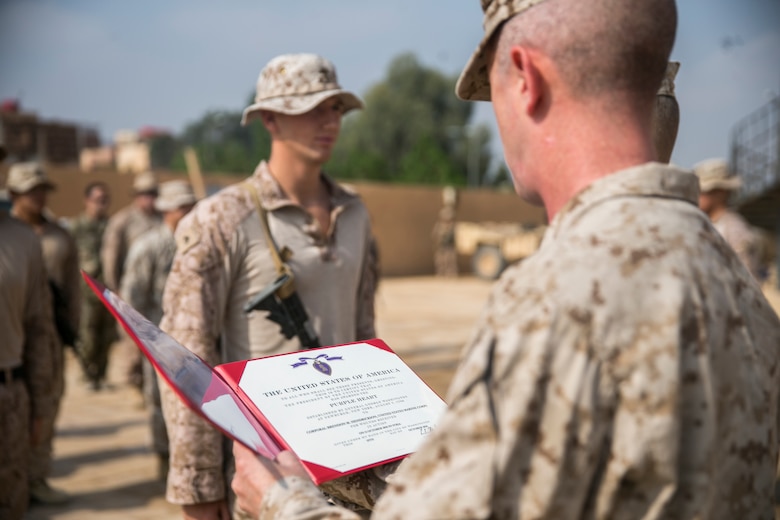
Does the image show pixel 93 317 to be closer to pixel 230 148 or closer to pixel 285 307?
pixel 285 307

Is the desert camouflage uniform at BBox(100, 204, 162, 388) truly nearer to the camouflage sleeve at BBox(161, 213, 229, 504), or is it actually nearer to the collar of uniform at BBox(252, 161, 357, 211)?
the collar of uniform at BBox(252, 161, 357, 211)

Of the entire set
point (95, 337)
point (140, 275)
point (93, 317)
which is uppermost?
point (140, 275)

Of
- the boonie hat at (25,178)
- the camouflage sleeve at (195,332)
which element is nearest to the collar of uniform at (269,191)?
the camouflage sleeve at (195,332)

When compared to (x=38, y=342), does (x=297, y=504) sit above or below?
above

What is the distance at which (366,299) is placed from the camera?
2963 millimetres

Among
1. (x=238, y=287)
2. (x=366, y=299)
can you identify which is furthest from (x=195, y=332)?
(x=366, y=299)

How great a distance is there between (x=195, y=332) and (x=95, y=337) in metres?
6.06

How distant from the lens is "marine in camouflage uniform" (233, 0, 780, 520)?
3.18ft

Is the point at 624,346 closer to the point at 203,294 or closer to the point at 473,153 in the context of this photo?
the point at 203,294

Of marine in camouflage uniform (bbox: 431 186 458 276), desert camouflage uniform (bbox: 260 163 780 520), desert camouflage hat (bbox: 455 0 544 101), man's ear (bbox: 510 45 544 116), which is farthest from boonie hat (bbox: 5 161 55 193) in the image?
marine in camouflage uniform (bbox: 431 186 458 276)

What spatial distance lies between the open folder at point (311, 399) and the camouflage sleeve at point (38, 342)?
2405mm

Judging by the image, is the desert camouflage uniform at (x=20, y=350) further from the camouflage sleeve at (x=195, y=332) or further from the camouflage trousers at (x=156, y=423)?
the camouflage trousers at (x=156, y=423)

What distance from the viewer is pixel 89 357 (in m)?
8.09

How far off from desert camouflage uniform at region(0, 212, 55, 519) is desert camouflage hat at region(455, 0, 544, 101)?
2.73 meters
